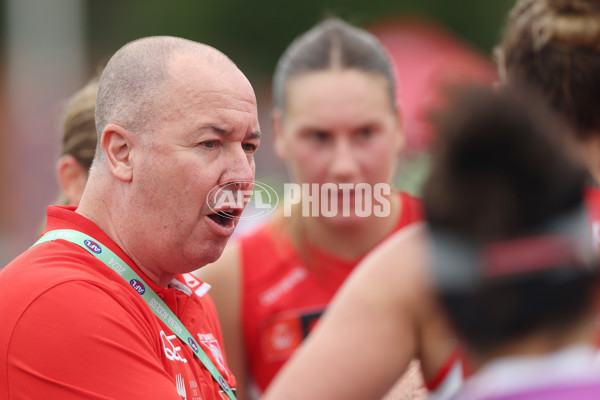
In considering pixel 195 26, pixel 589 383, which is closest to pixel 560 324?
pixel 589 383

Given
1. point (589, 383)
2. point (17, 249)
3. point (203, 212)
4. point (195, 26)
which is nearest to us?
point (589, 383)

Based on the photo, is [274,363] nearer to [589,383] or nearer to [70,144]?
[70,144]

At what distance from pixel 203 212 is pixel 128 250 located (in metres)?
0.23

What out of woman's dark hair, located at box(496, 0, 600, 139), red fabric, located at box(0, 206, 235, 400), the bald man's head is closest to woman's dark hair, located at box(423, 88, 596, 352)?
red fabric, located at box(0, 206, 235, 400)

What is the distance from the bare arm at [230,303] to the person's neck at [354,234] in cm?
41

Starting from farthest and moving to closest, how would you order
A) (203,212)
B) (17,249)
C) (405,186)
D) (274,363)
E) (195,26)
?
(195,26) < (17,249) < (405,186) < (274,363) < (203,212)

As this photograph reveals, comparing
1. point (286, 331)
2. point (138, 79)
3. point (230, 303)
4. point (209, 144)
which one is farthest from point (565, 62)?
point (230, 303)

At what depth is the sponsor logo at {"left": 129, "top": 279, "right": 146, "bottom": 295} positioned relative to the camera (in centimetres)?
231

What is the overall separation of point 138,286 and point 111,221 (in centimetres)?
20

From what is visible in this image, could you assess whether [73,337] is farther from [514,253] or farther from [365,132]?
[365,132]

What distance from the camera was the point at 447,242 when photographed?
5.08 feet

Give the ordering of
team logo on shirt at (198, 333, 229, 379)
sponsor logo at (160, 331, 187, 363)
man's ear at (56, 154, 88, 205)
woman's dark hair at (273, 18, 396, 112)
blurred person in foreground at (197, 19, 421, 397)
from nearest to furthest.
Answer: sponsor logo at (160, 331, 187, 363), team logo on shirt at (198, 333, 229, 379), man's ear at (56, 154, 88, 205), blurred person in foreground at (197, 19, 421, 397), woman's dark hair at (273, 18, 396, 112)

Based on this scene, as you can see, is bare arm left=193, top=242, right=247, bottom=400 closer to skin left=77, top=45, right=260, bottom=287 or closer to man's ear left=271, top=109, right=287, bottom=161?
man's ear left=271, top=109, right=287, bottom=161

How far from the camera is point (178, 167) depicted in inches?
91.2
